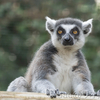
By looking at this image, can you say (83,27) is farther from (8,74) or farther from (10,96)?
(8,74)

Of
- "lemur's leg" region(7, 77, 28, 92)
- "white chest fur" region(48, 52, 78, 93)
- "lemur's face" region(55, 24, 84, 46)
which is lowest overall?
"lemur's leg" region(7, 77, 28, 92)

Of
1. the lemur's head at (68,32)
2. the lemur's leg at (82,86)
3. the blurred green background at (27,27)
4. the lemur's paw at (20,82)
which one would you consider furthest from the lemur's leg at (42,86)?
the blurred green background at (27,27)

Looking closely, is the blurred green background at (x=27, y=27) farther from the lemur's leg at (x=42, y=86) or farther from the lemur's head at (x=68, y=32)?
the lemur's leg at (x=42, y=86)

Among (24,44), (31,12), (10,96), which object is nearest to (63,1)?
(31,12)

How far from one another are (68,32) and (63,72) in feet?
3.12

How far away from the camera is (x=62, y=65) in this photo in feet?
21.8

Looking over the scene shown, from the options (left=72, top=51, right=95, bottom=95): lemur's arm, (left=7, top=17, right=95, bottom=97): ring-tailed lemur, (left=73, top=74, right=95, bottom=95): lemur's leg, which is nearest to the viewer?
(left=73, top=74, right=95, bottom=95): lemur's leg

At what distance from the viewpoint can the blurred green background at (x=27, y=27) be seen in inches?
553

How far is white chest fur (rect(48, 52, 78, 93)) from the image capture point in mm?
6539

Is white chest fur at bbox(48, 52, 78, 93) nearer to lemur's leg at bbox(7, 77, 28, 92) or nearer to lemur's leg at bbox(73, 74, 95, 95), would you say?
lemur's leg at bbox(73, 74, 95, 95)

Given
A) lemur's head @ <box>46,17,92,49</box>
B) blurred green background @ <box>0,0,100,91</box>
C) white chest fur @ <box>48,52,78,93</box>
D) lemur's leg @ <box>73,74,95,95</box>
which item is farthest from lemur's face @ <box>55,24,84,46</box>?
blurred green background @ <box>0,0,100,91</box>

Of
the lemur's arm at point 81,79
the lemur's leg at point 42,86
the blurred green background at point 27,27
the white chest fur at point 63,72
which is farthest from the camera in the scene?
the blurred green background at point 27,27

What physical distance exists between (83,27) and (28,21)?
808 cm

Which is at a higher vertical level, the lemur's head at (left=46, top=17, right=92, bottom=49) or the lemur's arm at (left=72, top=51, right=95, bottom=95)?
the lemur's head at (left=46, top=17, right=92, bottom=49)
